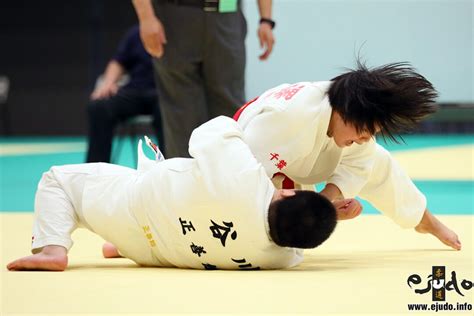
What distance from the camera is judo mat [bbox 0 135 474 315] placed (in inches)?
92.8

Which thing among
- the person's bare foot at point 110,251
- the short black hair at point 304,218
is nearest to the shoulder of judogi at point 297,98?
the short black hair at point 304,218

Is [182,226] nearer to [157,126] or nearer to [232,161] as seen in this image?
[232,161]

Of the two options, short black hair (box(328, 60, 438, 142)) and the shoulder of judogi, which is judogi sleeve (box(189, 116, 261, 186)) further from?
short black hair (box(328, 60, 438, 142))

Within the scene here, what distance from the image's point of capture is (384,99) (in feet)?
9.98

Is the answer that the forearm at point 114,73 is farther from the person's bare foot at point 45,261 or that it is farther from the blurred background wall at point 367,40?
the person's bare foot at point 45,261

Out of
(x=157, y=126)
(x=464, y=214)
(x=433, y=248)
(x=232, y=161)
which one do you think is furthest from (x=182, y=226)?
(x=157, y=126)

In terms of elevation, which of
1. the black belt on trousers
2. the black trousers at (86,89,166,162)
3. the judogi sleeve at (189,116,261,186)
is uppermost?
the black belt on trousers

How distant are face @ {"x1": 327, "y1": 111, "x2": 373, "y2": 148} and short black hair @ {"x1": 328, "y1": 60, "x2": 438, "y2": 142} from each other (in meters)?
0.03

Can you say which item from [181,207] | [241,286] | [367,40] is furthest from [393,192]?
[367,40]

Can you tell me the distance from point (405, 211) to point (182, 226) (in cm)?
109

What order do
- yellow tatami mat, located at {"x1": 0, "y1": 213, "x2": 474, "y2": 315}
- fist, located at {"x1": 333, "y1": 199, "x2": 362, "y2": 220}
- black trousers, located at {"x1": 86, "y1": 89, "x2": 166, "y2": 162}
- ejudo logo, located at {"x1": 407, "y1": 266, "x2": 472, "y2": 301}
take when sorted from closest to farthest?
yellow tatami mat, located at {"x1": 0, "y1": 213, "x2": 474, "y2": 315} → ejudo logo, located at {"x1": 407, "y1": 266, "x2": 472, "y2": 301} → fist, located at {"x1": 333, "y1": 199, "x2": 362, "y2": 220} → black trousers, located at {"x1": 86, "y1": 89, "x2": 166, "y2": 162}

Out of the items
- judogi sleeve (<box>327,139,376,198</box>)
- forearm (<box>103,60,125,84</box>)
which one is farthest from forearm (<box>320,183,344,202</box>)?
forearm (<box>103,60,125,84</box>)

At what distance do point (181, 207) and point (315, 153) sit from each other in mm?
630

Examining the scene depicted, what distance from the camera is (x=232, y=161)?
114 inches
